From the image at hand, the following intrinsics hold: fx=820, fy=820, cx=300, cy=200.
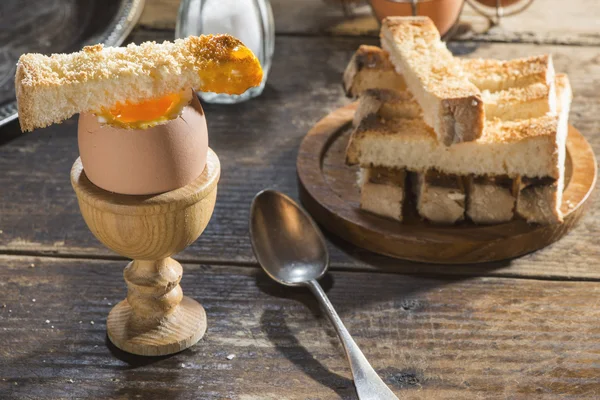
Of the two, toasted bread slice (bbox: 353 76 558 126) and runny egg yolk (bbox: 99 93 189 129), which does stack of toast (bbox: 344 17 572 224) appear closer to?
toasted bread slice (bbox: 353 76 558 126)

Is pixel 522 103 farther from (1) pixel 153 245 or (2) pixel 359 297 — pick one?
(1) pixel 153 245

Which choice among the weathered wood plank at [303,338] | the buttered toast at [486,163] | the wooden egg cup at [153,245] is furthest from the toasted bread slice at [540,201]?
the wooden egg cup at [153,245]

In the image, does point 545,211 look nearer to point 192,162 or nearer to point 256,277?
point 256,277

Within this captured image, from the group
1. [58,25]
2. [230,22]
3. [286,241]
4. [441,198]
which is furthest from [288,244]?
[58,25]

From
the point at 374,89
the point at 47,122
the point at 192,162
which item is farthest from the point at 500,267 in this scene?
the point at 47,122

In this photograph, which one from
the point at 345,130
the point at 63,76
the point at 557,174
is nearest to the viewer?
the point at 63,76

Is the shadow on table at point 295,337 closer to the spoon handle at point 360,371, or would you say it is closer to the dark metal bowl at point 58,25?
the spoon handle at point 360,371
